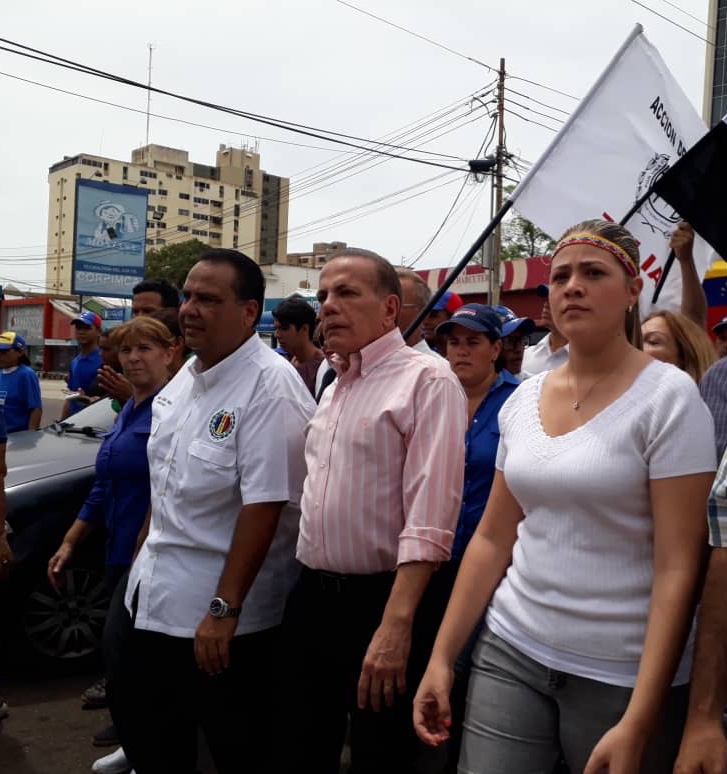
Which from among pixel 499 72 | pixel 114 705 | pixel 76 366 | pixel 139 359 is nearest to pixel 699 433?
pixel 114 705

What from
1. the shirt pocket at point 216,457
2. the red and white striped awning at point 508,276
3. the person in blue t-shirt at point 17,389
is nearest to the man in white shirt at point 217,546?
the shirt pocket at point 216,457

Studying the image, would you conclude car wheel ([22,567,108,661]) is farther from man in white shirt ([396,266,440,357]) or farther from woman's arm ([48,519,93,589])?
man in white shirt ([396,266,440,357])

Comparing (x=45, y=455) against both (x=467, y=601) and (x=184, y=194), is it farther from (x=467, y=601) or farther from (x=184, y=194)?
(x=184, y=194)

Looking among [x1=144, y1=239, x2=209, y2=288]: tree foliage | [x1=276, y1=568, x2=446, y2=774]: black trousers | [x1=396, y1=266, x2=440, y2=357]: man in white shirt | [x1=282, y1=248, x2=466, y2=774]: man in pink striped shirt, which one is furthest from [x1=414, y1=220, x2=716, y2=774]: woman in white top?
[x1=144, y1=239, x2=209, y2=288]: tree foliage

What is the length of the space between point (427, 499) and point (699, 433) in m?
0.81

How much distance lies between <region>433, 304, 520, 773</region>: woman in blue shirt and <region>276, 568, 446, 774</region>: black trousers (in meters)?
0.32

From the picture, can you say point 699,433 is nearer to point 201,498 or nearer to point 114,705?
point 201,498

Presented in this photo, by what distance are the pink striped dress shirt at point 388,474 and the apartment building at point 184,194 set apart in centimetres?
10142

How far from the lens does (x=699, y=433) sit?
1653 mm

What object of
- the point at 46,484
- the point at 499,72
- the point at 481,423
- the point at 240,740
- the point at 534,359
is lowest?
the point at 240,740

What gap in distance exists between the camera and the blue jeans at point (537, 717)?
1688 mm

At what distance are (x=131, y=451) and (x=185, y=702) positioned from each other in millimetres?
1114

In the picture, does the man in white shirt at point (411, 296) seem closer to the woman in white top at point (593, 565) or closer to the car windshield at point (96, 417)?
the woman in white top at point (593, 565)

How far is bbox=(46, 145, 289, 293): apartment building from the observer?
102 m
